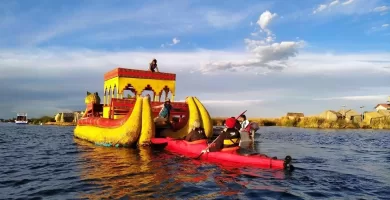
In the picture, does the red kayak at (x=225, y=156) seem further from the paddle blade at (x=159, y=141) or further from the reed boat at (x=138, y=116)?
the reed boat at (x=138, y=116)

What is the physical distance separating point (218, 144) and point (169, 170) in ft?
7.89

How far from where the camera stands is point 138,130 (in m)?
16.9

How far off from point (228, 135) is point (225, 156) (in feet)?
2.59

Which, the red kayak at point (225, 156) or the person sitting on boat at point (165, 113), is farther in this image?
the person sitting on boat at point (165, 113)

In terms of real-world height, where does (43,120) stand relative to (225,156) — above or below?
above

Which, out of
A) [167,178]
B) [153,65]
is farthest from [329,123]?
[167,178]

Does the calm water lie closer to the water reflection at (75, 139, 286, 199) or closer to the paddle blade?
the water reflection at (75, 139, 286, 199)

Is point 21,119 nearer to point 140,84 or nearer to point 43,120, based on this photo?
point 43,120

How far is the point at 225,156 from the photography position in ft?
39.5

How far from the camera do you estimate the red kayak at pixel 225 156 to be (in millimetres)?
10742

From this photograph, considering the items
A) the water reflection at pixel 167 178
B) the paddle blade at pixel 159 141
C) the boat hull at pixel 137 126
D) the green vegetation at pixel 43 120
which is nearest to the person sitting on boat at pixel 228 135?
the water reflection at pixel 167 178

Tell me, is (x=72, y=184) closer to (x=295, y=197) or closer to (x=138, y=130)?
(x=295, y=197)

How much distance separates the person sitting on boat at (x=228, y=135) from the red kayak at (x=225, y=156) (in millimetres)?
233

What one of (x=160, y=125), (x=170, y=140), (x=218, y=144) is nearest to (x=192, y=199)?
(x=218, y=144)
